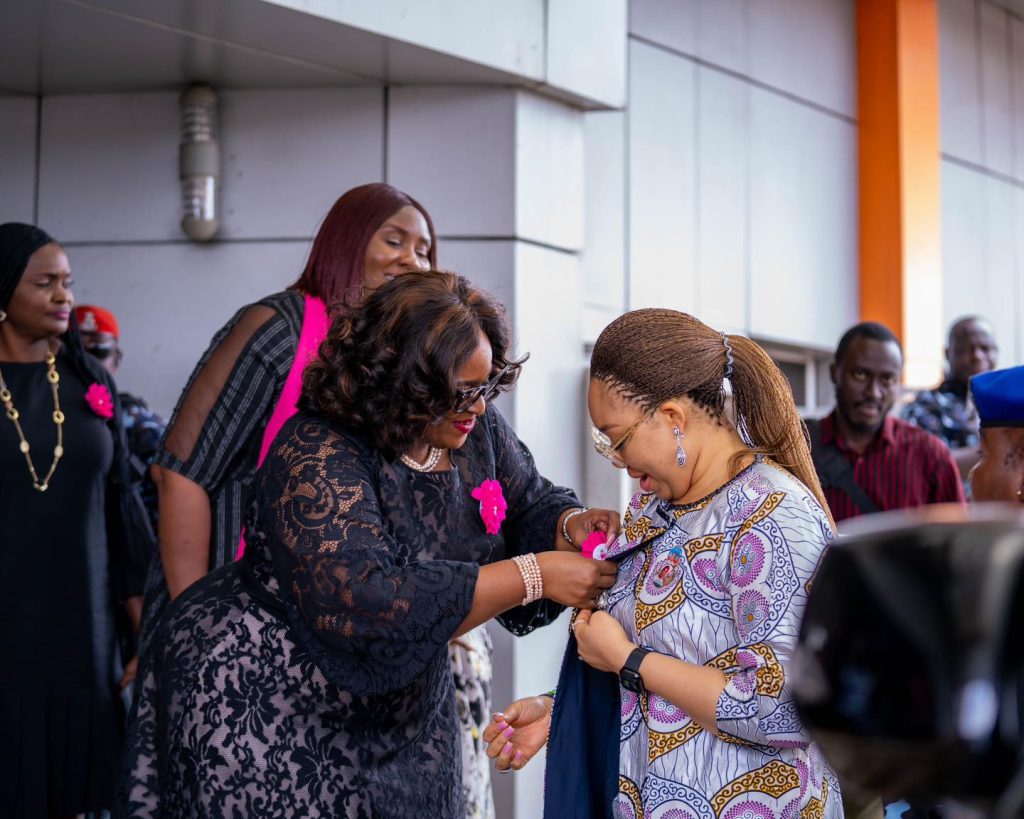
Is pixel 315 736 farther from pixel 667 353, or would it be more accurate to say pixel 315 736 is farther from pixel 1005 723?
pixel 1005 723

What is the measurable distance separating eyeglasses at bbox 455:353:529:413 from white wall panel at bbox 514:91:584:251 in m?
2.46

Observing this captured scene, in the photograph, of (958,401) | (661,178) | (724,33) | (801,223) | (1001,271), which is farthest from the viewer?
Result: (1001,271)

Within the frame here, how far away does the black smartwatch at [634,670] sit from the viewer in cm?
200

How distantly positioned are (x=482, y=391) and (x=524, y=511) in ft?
1.51

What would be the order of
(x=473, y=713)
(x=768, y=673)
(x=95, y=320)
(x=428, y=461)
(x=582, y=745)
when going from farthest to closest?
1. (x=95, y=320)
2. (x=473, y=713)
3. (x=428, y=461)
4. (x=582, y=745)
5. (x=768, y=673)

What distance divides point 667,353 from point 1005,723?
1478 millimetres

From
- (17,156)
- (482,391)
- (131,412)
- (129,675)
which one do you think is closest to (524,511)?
(482,391)

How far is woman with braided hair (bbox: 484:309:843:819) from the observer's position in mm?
1913

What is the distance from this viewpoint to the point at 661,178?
682cm

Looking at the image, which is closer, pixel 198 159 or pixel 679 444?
pixel 679 444

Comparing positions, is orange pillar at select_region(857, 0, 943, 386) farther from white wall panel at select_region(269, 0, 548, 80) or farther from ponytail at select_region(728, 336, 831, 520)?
ponytail at select_region(728, 336, 831, 520)

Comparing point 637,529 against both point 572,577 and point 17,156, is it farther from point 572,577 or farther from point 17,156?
point 17,156

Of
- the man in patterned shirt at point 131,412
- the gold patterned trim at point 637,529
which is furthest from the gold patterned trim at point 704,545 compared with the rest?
the man in patterned shirt at point 131,412

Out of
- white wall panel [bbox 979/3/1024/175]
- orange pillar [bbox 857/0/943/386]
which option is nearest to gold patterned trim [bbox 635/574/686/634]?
orange pillar [bbox 857/0/943/386]
